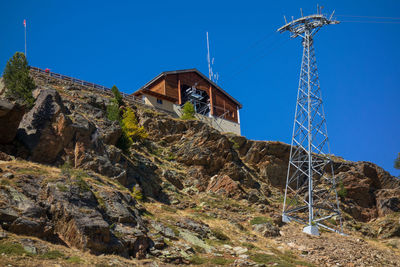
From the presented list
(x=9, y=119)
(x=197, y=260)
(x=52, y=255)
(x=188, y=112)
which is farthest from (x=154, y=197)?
(x=188, y=112)

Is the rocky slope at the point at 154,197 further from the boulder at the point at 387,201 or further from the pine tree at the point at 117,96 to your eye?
the pine tree at the point at 117,96

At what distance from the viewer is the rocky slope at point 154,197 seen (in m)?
19.5

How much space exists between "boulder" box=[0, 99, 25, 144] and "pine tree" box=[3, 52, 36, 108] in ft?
11.8

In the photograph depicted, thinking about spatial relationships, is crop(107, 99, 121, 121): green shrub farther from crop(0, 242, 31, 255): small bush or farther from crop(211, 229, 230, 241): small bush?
crop(0, 242, 31, 255): small bush

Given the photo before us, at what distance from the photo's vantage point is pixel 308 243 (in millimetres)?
30859

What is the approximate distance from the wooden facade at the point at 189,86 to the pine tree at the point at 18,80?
20.6m

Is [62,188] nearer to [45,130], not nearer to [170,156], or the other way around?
[45,130]

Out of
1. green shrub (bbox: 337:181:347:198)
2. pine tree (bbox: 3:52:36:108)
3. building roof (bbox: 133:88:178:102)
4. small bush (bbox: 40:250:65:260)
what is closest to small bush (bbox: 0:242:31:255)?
small bush (bbox: 40:250:65:260)

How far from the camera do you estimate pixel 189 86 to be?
2488 inches

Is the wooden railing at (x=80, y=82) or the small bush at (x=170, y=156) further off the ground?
the wooden railing at (x=80, y=82)

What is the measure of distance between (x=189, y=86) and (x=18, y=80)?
1282 inches

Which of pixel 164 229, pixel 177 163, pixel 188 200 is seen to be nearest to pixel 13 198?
pixel 164 229

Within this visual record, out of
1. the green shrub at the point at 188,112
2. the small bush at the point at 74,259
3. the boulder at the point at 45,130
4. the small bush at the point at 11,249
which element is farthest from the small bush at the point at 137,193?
the green shrub at the point at 188,112

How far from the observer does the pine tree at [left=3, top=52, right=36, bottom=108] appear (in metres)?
32.0
